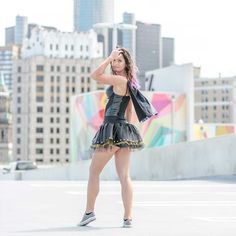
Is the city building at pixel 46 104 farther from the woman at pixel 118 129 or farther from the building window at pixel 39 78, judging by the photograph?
the woman at pixel 118 129

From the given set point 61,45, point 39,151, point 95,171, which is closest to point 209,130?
point 39,151

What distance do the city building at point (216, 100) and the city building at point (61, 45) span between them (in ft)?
102

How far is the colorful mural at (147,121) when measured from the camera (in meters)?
103

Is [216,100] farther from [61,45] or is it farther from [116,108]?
[116,108]

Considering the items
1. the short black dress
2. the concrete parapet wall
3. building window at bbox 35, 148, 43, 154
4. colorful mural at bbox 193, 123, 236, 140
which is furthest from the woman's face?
building window at bbox 35, 148, 43, 154

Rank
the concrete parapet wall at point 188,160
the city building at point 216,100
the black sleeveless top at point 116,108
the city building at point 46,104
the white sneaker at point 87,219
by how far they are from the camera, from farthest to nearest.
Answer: the city building at point 216,100, the city building at point 46,104, the concrete parapet wall at point 188,160, the black sleeveless top at point 116,108, the white sneaker at point 87,219

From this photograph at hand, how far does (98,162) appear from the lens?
6.85 meters

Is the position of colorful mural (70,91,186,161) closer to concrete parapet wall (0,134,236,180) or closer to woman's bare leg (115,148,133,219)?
concrete parapet wall (0,134,236,180)

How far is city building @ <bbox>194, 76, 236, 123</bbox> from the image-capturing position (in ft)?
621

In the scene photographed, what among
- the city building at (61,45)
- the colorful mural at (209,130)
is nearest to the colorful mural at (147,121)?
the colorful mural at (209,130)

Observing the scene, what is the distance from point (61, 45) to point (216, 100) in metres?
43.7

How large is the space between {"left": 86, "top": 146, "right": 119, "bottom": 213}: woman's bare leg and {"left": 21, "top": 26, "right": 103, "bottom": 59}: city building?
598 ft

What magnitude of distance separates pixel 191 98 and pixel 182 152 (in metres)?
87.4

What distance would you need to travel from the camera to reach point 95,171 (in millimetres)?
6863
